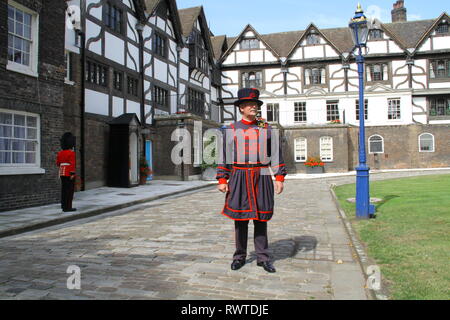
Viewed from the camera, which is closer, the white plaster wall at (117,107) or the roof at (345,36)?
the white plaster wall at (117,107)

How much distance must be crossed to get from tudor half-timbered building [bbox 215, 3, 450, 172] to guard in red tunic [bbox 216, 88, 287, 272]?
2478 centimetres

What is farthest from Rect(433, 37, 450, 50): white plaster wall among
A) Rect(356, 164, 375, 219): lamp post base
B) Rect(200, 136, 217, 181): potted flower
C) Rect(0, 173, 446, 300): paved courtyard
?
Rect(0, 173, 446, 300): paved courtyard

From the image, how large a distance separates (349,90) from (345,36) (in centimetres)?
506

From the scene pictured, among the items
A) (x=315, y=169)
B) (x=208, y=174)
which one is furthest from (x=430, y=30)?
(x=208, y=174)

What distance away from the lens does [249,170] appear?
14.6 feet

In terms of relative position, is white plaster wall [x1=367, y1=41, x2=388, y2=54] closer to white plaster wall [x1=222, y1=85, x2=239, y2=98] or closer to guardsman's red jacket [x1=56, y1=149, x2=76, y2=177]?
white plaster wall [x1=222, y1=85, x2=239, y2=98]

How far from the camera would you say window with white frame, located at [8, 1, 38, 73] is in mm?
9812

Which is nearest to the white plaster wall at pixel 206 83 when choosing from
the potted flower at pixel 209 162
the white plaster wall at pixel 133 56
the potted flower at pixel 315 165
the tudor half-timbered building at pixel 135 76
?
the tudor half-timbered building at pixel 135 76

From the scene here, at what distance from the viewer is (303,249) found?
5.53m

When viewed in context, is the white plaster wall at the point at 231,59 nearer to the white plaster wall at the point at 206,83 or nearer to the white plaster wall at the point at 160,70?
the white plaster wall at the point at 206,83

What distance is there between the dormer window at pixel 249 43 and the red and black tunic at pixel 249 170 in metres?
28.3

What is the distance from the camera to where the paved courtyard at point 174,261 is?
3.78 m
